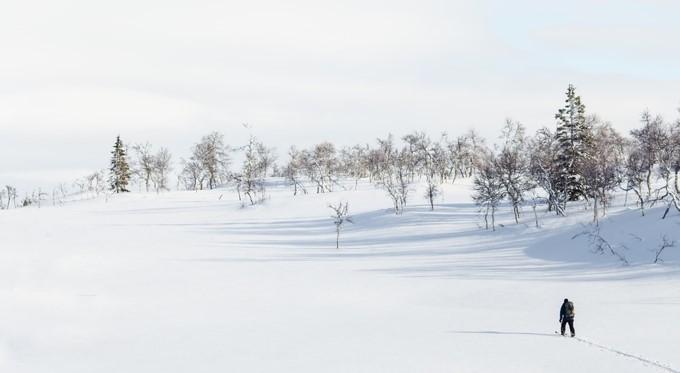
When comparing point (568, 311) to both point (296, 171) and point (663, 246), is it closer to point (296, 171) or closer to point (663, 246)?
point (663, 246)

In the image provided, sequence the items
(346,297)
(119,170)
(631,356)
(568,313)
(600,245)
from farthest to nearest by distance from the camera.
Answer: (119,170) → (600,245) → (346,297) → (568,313) → (631,356)

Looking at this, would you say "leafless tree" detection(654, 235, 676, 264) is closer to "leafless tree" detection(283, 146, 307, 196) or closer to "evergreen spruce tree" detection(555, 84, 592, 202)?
"evergreen spruce tree" detection(555, 84, 592, 202)

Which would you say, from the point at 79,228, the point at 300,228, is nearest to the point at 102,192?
the point at 79,228

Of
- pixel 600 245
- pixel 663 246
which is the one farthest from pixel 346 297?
pixel 663 246

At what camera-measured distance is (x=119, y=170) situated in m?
109

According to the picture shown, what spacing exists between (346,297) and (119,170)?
83611 millimetres

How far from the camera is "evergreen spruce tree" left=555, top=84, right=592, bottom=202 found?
63875 millimetres

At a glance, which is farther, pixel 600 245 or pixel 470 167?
pixel 470 167

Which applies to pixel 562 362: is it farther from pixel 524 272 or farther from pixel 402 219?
pixel 402 219

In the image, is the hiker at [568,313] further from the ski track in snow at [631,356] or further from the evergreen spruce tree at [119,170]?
the evergreen spruce tree at [119,170]

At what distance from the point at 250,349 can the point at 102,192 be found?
104284mm

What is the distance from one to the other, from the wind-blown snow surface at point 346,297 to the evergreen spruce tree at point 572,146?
5.56 meters

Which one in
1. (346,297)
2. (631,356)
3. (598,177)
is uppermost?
(598,177)

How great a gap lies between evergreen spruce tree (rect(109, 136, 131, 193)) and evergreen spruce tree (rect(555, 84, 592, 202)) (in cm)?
7362
